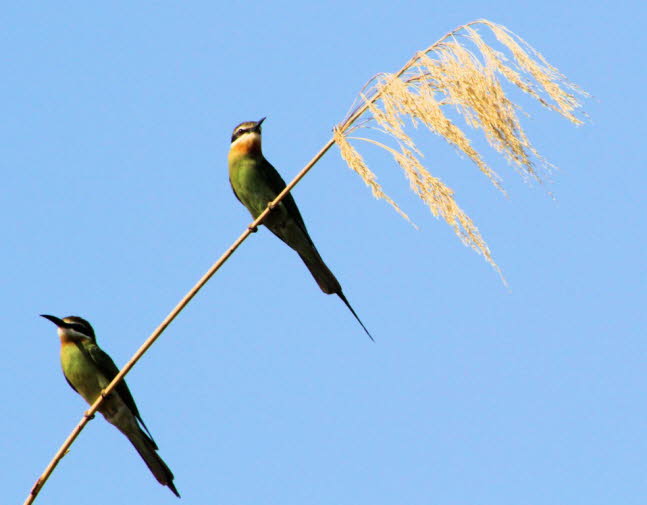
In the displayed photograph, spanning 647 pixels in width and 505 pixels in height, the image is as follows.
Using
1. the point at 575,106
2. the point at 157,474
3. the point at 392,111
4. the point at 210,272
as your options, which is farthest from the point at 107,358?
the point at 575,106

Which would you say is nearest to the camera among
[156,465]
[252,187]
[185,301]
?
[185,301]

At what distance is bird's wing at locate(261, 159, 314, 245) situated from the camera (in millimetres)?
4371

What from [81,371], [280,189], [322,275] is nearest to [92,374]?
[81,371]

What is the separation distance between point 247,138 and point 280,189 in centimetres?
32

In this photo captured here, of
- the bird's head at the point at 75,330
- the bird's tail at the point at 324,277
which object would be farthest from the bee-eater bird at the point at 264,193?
the bird's head at the point at 75,330

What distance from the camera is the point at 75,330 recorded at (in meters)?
4.38

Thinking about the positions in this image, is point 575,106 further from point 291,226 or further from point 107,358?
point 107,358

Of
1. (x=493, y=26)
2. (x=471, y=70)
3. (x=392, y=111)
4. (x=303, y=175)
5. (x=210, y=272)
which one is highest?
(x=493, y=26)

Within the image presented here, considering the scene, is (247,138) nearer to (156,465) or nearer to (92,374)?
(92,374)

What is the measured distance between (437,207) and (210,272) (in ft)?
1.99

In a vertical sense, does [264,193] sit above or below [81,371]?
above

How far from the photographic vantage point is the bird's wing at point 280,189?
4371 millimetres

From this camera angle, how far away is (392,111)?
2.53m

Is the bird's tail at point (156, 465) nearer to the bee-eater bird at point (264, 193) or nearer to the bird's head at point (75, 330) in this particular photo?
the bird's head at point (75, 330)
